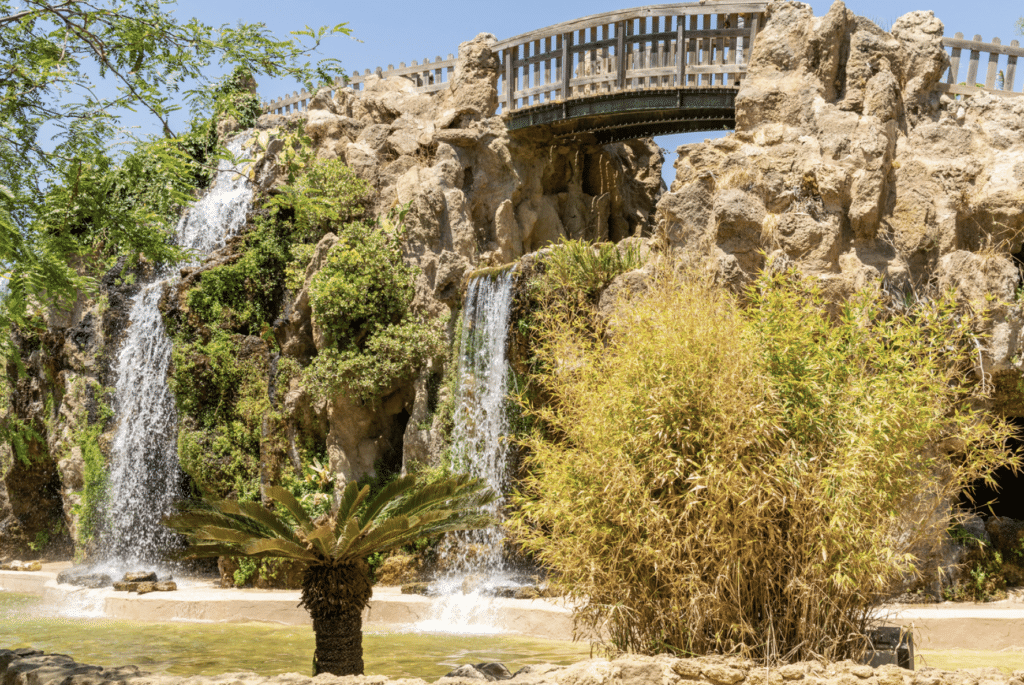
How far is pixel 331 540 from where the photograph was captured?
25.2ft

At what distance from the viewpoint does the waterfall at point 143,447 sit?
17344mm

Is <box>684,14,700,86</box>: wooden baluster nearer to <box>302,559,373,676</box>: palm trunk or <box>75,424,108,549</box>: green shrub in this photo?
<box>302,559,373,676</box>: palm trunk

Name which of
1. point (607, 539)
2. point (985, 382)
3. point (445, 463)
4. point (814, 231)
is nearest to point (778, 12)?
point (814, 231)

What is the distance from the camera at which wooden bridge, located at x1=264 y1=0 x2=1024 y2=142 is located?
47.7ft

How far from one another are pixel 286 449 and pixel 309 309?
8.86 feet

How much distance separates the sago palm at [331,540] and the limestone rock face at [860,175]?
5.35m

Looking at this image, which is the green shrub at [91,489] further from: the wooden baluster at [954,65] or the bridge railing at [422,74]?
the wooden baluster at [954,65]

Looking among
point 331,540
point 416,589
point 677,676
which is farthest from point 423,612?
point 677,676

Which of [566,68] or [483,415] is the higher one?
[566,68]

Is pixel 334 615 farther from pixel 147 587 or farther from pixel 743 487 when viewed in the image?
pixel 147 587

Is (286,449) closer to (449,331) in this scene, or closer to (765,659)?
(449,331)

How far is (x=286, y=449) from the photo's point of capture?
628 inches

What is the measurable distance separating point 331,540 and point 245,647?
131 inches


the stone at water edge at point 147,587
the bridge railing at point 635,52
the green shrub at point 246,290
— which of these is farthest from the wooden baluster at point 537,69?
the stone at water edge at point 147,587
